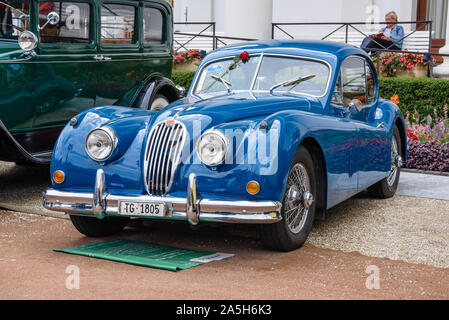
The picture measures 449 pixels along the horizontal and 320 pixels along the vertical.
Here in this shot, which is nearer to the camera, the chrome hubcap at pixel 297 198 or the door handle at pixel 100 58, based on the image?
the chrome hubcap at pixel 297 198

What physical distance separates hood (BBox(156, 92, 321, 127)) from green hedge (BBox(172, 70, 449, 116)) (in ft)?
19.6

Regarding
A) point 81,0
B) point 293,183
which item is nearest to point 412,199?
point 293,183

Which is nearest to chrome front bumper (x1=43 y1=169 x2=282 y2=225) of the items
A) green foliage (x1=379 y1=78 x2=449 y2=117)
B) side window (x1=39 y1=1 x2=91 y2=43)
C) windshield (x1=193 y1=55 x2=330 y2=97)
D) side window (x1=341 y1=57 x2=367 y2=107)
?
windshield (x1=193 y1=55 x2=330 y2=97)

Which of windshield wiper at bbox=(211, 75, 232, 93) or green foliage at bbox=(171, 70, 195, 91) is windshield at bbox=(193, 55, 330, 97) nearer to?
windshield wiper at bbox=(211, 75, 232, 93)

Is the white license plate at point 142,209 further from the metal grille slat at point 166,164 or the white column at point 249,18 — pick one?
the white column at point 249,18

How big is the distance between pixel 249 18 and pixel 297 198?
9.23 meters

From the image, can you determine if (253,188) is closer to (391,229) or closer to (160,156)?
(160,156)

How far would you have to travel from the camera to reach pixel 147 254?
4.82m

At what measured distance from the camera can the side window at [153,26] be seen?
860cm

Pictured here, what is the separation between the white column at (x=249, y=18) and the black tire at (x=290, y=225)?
29.0 ft

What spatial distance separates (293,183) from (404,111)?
22.3 ft

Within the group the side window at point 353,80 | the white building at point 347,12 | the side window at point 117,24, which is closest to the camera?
the side window at point 353,80

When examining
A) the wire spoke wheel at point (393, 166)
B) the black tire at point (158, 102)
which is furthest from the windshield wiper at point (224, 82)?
the black tire at point (158, 102)

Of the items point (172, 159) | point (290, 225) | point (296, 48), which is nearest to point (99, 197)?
point (172, 159)
